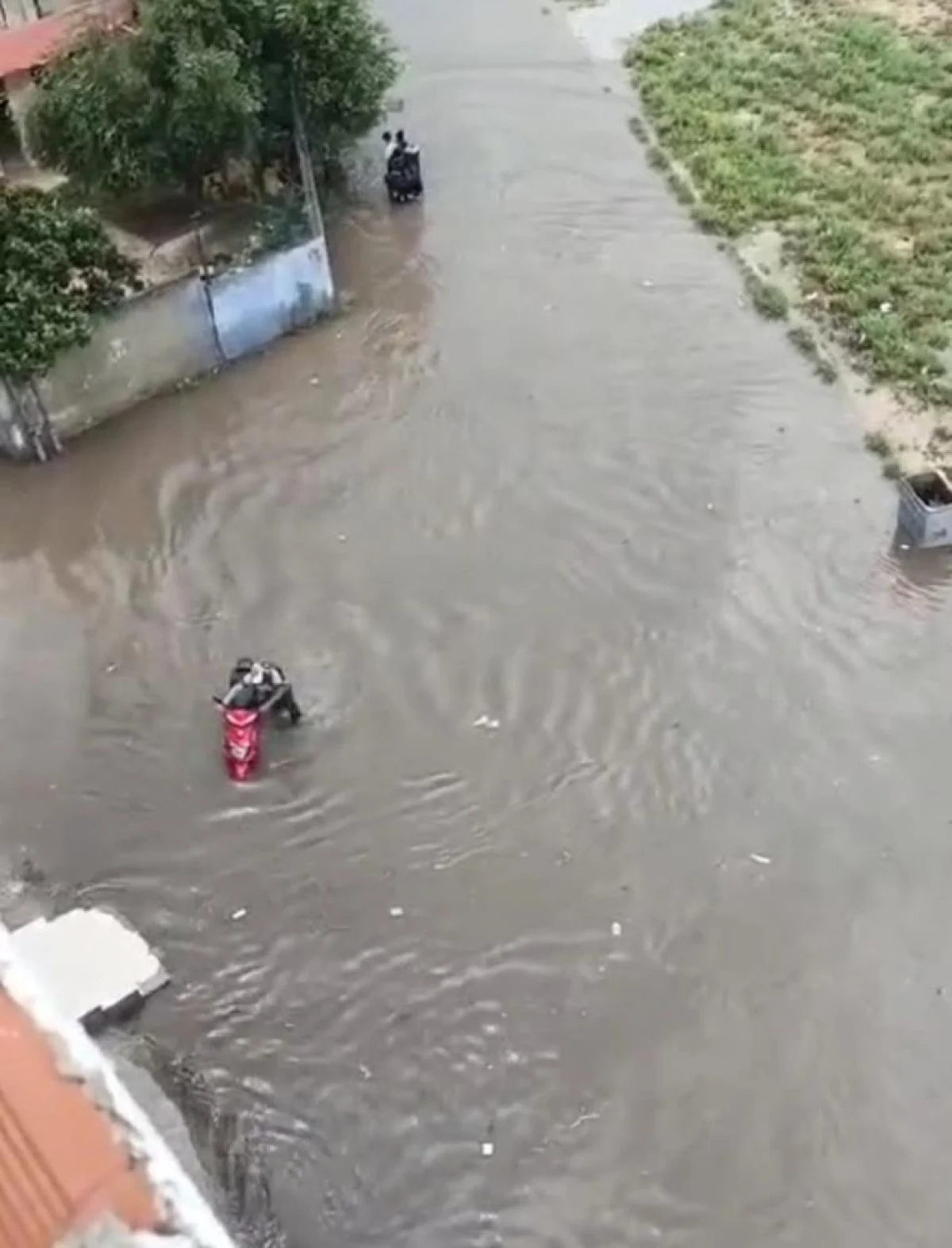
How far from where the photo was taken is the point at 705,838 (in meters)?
11.0

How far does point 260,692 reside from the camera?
11430 millimetres

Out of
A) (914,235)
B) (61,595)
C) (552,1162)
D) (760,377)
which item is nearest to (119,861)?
(61,595)

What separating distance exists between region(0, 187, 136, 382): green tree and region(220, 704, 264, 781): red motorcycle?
415cm

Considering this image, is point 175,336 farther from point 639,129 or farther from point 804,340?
point 639,129

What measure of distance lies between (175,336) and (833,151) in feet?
25.6

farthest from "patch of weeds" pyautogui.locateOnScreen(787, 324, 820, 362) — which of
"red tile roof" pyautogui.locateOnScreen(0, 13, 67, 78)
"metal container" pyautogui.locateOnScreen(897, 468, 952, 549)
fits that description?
"red tile roof" pyautogui.locateOnScreen(0, 13, 67, 78)

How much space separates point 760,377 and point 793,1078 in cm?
730

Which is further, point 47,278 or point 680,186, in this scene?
point 680,186

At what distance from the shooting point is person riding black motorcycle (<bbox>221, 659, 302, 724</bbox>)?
11352 millimetres

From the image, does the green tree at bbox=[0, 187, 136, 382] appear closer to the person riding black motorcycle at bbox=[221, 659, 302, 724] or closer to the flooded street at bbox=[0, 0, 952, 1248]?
the flooded street at bbox=[0, 0, 952, 1248]

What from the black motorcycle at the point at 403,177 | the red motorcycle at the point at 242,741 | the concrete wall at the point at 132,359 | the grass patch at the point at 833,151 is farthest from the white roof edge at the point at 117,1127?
the black motorcycle at the point at 403,177

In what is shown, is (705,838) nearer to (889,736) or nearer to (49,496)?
(889,736)

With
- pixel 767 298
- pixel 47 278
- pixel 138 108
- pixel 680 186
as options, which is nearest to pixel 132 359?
pixel 47 278

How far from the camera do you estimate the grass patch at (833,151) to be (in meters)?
15.2
